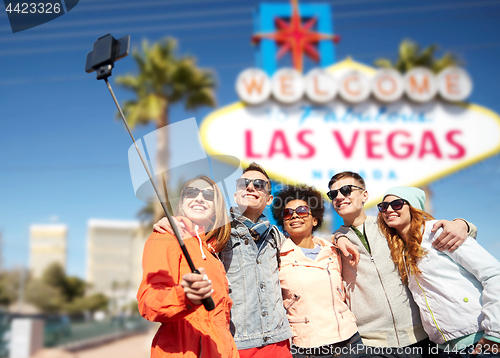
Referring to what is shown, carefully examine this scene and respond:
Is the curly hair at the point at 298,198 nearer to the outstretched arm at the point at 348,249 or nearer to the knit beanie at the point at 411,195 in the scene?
the outstretched arm at the point at 348,249

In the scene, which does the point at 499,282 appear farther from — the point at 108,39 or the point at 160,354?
the point at 108,39

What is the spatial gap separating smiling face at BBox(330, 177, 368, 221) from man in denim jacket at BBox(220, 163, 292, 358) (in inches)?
21.5

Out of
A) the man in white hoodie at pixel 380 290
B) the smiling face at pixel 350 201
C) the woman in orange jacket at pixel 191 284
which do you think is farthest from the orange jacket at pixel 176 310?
the smiling face at pixel 350 201

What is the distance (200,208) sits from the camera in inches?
94.7

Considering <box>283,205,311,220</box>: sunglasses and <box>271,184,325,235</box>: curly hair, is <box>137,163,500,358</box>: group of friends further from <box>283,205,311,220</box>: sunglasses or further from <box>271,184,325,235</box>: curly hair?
<box>271,184,325,235</box>: curly hair

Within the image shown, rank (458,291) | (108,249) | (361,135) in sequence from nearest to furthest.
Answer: (458,291)
(361,135)
(108,249)

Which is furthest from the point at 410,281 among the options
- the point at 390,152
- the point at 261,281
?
the point at 390,152

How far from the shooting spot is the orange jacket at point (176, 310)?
1.74m

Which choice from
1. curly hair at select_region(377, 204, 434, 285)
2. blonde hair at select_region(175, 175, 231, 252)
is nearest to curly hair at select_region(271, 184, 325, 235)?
curly hair at select_region(377, 204, 434, 285)

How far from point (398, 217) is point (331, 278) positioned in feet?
2.10

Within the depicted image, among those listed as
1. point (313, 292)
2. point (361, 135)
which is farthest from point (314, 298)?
point (361, 135)

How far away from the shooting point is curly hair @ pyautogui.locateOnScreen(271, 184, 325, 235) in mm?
3221

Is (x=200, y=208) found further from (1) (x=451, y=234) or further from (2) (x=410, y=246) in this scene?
(1) (x=451, y=234)

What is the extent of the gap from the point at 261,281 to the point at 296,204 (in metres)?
0.77
